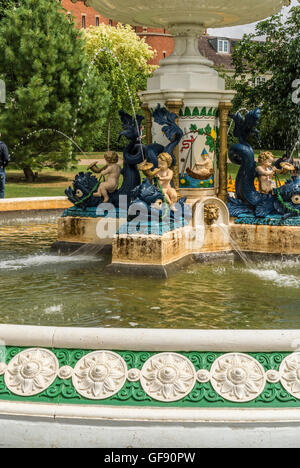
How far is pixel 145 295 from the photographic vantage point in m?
7.77

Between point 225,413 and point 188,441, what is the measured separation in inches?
11.5

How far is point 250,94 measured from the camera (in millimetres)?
33781

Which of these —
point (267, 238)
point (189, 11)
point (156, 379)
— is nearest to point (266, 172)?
point (267, 238)

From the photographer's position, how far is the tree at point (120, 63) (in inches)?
1574

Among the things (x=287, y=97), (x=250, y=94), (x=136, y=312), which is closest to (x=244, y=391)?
(x=136, y=312)

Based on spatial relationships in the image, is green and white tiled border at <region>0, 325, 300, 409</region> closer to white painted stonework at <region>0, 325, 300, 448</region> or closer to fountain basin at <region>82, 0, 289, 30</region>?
white painted stonework at <region>0, 325, 300, 448</region>

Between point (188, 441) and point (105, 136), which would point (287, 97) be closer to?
point (105, 136)

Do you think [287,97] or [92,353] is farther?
[287,97]

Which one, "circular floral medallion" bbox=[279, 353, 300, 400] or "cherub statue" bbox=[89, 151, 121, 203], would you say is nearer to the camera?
"circular floral medallion" bbox=[279, 353, 300, 400]

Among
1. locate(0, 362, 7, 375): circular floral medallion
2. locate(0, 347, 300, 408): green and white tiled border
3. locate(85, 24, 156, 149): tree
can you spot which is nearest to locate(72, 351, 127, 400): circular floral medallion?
locate(0, 347, 300, 408): green and white tiled border

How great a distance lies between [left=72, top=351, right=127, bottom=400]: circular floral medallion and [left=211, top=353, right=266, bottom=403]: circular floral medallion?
0.61 metres

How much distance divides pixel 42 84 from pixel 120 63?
19.1 m

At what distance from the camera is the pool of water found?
22.1 feet
